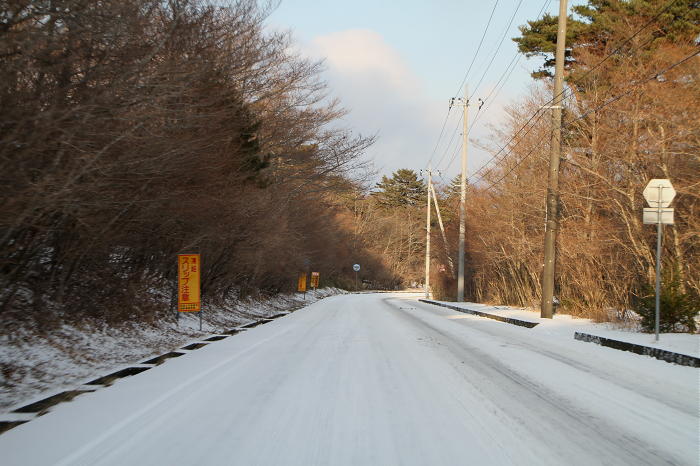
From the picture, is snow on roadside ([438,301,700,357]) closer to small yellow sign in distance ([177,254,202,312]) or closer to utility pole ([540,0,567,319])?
utility pole ([540,0,567,319])

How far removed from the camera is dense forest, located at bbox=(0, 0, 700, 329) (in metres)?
7.58

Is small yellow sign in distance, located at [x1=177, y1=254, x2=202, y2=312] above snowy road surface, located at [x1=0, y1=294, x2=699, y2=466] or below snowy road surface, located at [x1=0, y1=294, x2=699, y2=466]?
above

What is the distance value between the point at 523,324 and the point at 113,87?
14.4 meters

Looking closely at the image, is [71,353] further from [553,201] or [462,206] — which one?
[462,206]

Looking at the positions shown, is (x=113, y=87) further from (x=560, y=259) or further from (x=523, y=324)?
(x=560, y=259)

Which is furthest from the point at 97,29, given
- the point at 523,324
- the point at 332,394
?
the point at 523,324

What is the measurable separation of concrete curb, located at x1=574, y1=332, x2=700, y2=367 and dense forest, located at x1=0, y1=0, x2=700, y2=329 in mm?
1818

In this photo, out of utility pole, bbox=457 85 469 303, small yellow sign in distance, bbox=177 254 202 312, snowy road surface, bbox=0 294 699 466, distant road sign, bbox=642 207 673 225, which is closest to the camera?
snowy road surface, bbox=0 294 699 466

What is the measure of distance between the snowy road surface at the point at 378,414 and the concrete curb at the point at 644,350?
258 millimetres

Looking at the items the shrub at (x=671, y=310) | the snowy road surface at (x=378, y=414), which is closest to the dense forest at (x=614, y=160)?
the shrub at (x=671, y=310)

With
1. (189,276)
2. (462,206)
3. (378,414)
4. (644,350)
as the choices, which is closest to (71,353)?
(189,276)

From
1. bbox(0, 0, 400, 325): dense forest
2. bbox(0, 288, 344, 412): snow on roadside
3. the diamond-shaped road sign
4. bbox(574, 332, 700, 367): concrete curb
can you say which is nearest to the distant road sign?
the diamond-shaped road sign

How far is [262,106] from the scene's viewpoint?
68.9 feet

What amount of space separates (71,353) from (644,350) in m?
10.2
